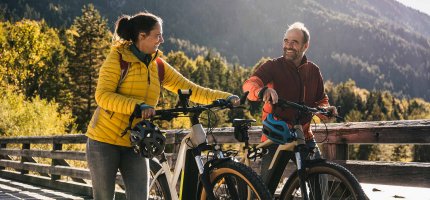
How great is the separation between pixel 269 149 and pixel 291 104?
58cm

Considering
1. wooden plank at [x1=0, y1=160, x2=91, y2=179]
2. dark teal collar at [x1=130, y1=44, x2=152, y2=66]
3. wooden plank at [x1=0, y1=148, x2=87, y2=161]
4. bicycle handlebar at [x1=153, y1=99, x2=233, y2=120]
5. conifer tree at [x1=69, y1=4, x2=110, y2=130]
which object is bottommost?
wooden plank at [x1=0, y1=160, x2=91, y2=179]

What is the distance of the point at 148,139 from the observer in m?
3.46

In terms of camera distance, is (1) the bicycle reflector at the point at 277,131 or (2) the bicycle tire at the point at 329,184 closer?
(2) the bicycle tire at the point at 329,184

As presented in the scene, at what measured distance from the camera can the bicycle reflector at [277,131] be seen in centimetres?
385

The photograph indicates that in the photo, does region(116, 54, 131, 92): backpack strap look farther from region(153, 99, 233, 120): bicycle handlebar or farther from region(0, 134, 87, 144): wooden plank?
region(0, 134, 87, 144): wooden plank

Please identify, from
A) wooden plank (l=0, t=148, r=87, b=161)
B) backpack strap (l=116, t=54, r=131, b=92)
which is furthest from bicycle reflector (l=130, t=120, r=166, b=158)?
wooden plank (l=0, t=148, r=87, b=161)

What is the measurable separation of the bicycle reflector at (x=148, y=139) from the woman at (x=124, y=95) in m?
0.23

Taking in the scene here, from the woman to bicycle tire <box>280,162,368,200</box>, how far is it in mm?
732

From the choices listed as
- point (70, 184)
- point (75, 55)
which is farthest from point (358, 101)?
point (70, 184)

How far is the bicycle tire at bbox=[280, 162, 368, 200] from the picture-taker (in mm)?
3363

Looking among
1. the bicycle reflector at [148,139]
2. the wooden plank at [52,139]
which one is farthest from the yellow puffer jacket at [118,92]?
the wooden plank at [52,139]

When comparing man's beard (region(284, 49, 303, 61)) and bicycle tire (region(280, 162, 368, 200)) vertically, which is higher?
man's beard (region(284, 49, 303, 61))

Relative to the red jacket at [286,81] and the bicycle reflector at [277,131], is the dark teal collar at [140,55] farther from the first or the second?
the bicycle reflector at [277,131]

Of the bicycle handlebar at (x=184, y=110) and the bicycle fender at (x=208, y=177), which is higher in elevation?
the bicycle handlebar at (x=184, y=110)
